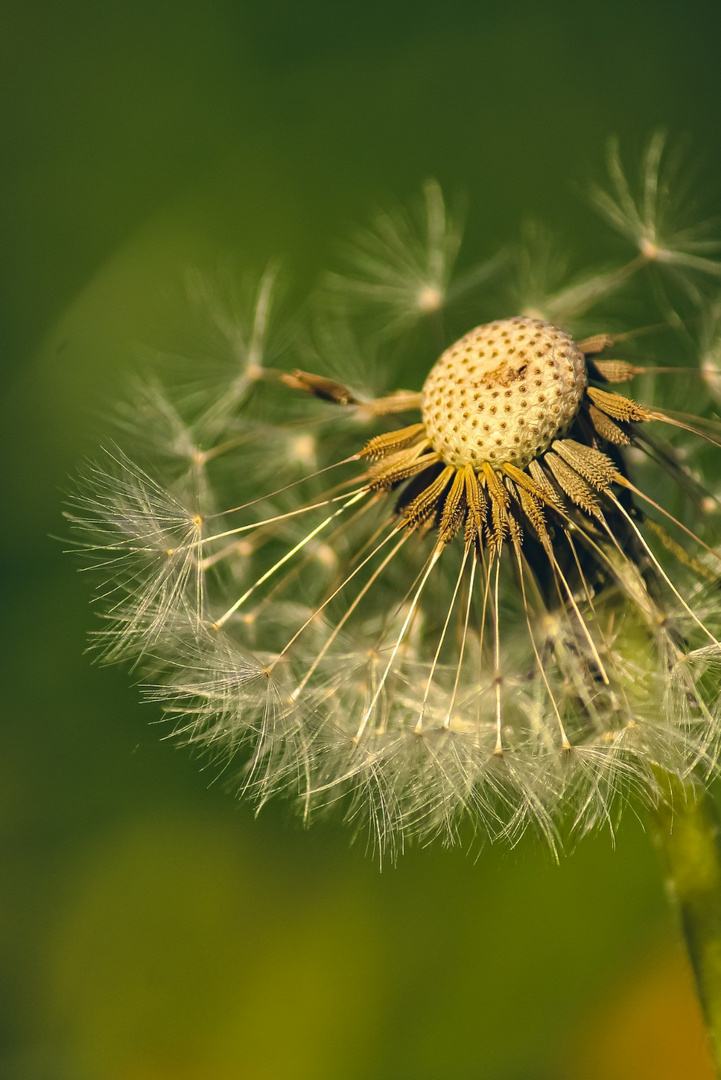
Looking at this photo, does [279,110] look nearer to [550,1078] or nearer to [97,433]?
[97,433]

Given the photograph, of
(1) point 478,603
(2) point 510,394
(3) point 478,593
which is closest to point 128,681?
(3) point 478,593

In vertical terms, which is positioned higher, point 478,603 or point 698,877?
point 478,603

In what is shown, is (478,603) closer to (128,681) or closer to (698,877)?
(698,877)

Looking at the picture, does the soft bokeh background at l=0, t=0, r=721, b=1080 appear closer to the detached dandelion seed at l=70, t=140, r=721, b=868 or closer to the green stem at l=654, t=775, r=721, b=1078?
the detached dandelion seed at l=70, t=140, r=721, b=868

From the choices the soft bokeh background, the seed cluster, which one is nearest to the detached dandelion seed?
the seed cluster

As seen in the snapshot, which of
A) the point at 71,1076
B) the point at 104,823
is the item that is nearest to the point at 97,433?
the point at 104,823

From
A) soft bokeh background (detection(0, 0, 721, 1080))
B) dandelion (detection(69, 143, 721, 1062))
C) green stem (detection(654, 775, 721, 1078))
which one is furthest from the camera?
soft bokeh background (detection(0, 0, 721, 1080))
